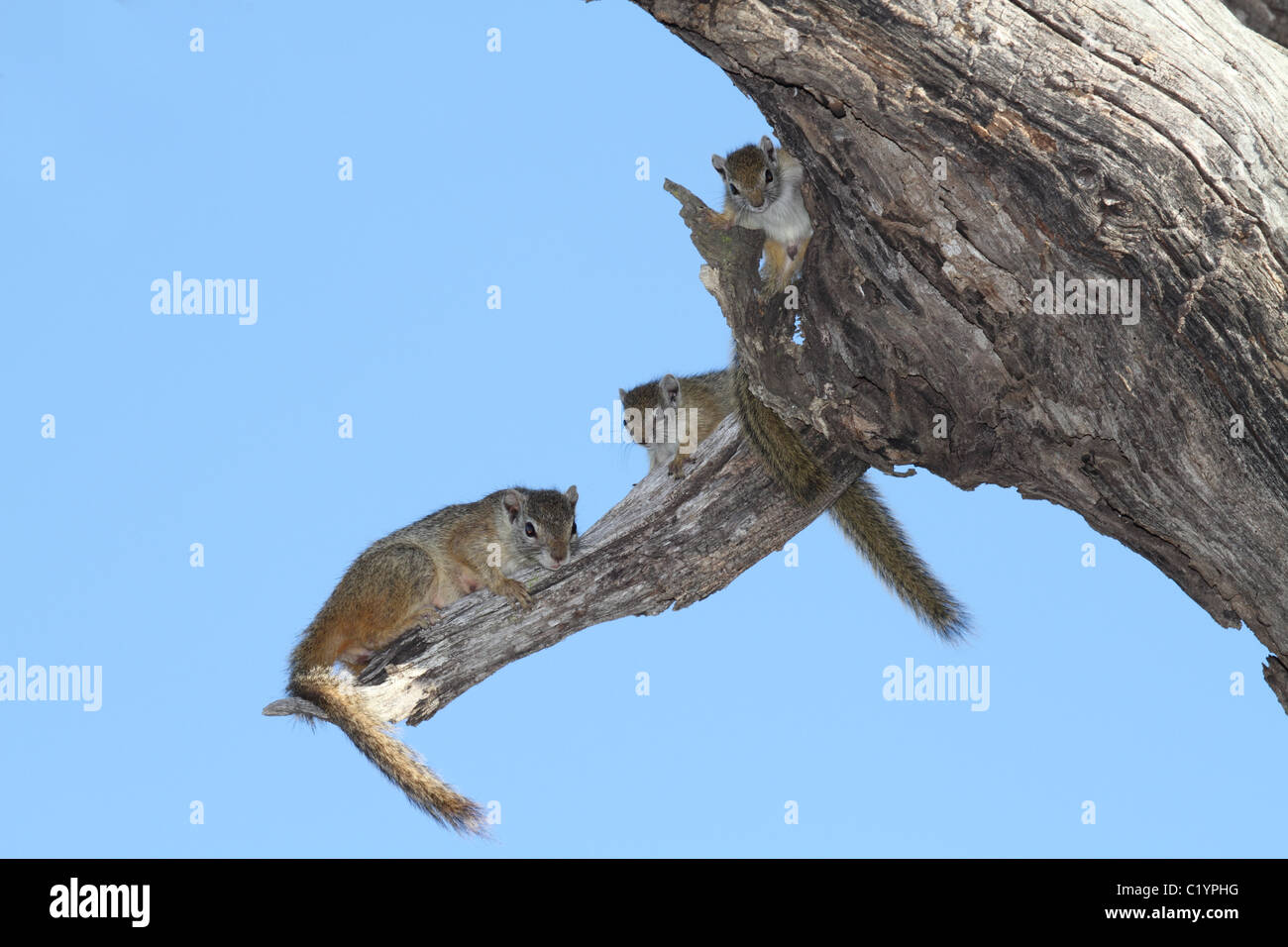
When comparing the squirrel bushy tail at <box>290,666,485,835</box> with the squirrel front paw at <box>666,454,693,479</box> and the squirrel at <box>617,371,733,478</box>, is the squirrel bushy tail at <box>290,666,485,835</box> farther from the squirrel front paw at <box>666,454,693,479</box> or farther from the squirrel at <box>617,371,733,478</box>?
the squirrel at <box>617,371,733,478</box>

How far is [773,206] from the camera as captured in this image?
650 cm

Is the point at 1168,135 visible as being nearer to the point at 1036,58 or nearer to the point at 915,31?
the point at 1036,58

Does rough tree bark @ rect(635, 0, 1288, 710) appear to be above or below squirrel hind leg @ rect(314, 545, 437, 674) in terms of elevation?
above

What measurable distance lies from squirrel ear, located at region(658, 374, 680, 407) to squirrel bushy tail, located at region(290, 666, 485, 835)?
325cm

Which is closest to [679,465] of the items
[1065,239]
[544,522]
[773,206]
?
[544,522]

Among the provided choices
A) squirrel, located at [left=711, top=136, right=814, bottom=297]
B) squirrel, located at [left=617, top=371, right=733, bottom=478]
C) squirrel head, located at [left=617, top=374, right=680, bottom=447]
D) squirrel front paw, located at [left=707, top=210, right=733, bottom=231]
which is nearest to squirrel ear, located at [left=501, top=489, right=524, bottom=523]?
squirrel, located at [left=617, top=371, right=733, bottom=478]

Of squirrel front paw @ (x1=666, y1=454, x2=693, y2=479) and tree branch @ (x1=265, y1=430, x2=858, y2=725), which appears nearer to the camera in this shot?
tree branch @ (x1=265, y1=430, x2=858, y2=725)

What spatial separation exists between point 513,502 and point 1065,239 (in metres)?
4.49

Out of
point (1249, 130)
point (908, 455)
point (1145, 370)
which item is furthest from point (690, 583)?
point (1249, 130)

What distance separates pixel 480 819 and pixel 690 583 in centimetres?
180

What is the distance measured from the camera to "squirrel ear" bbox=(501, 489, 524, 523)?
8234 millimetres

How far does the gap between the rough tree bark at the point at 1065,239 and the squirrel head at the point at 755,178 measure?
2.56 feet

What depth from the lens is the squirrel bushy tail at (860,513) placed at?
6461 mm

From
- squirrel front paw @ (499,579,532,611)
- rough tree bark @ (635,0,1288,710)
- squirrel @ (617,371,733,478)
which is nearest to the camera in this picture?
rough tree bark @ (635,0,1288,710)
